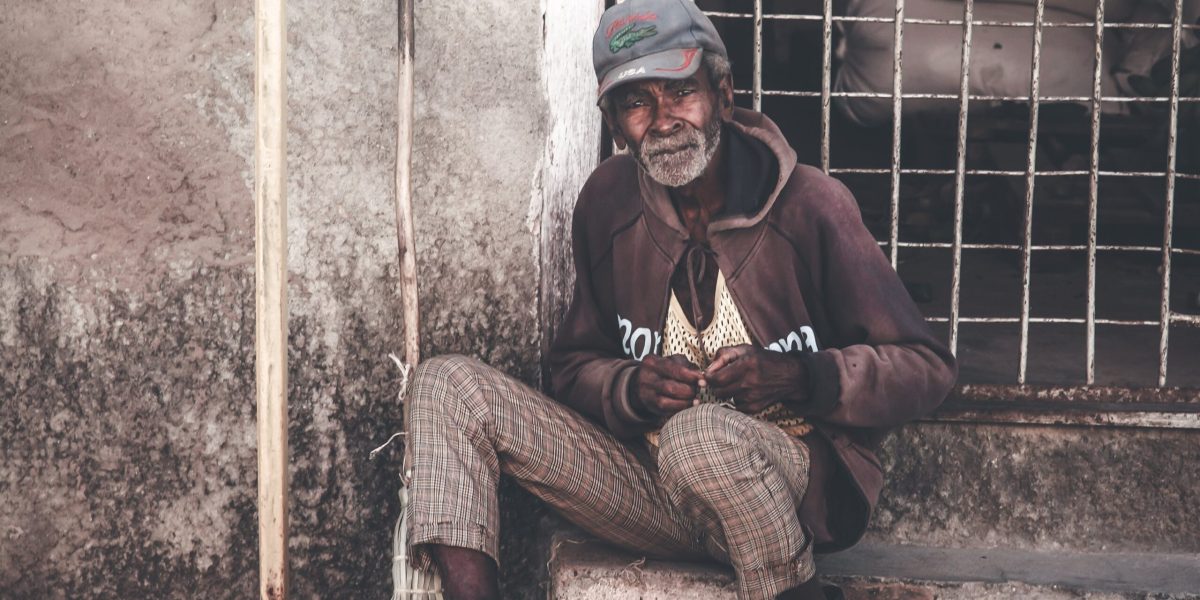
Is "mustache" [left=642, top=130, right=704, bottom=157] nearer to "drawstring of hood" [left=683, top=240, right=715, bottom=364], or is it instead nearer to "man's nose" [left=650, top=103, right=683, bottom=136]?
"man's nose" [left=650, top=103, right=683, bottom=136]

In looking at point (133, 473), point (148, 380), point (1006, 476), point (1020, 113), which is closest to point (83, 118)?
point (148, 380)

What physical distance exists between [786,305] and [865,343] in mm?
198

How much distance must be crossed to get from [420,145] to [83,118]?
2.56 ft

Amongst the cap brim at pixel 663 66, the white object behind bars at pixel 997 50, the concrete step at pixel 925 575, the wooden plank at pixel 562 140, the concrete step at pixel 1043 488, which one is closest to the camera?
the cap brim at pixel 663 66

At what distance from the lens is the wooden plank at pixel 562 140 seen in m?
3.11

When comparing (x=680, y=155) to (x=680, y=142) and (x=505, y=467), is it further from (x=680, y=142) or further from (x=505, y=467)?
(x=505, y=467)

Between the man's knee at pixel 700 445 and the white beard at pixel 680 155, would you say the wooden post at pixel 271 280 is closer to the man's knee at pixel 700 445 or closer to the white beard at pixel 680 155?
the man's knee at pixel 700 445

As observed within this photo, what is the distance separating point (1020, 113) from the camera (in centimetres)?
521

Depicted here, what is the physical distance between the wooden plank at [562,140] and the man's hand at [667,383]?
21.5 inches

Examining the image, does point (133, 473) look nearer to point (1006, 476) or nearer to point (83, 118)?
point (83, 118)

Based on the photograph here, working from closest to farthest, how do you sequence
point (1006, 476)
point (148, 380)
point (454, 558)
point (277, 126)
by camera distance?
point (277, 126) < point (454, 558) < point (148, 380) < point (1006, 476)

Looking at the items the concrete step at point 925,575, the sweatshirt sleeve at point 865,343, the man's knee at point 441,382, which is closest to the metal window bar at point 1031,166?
the concrete step at point 925,575

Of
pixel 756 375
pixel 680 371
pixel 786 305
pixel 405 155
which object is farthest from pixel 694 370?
pixel 405 155

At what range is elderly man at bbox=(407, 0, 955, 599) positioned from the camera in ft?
8.43
